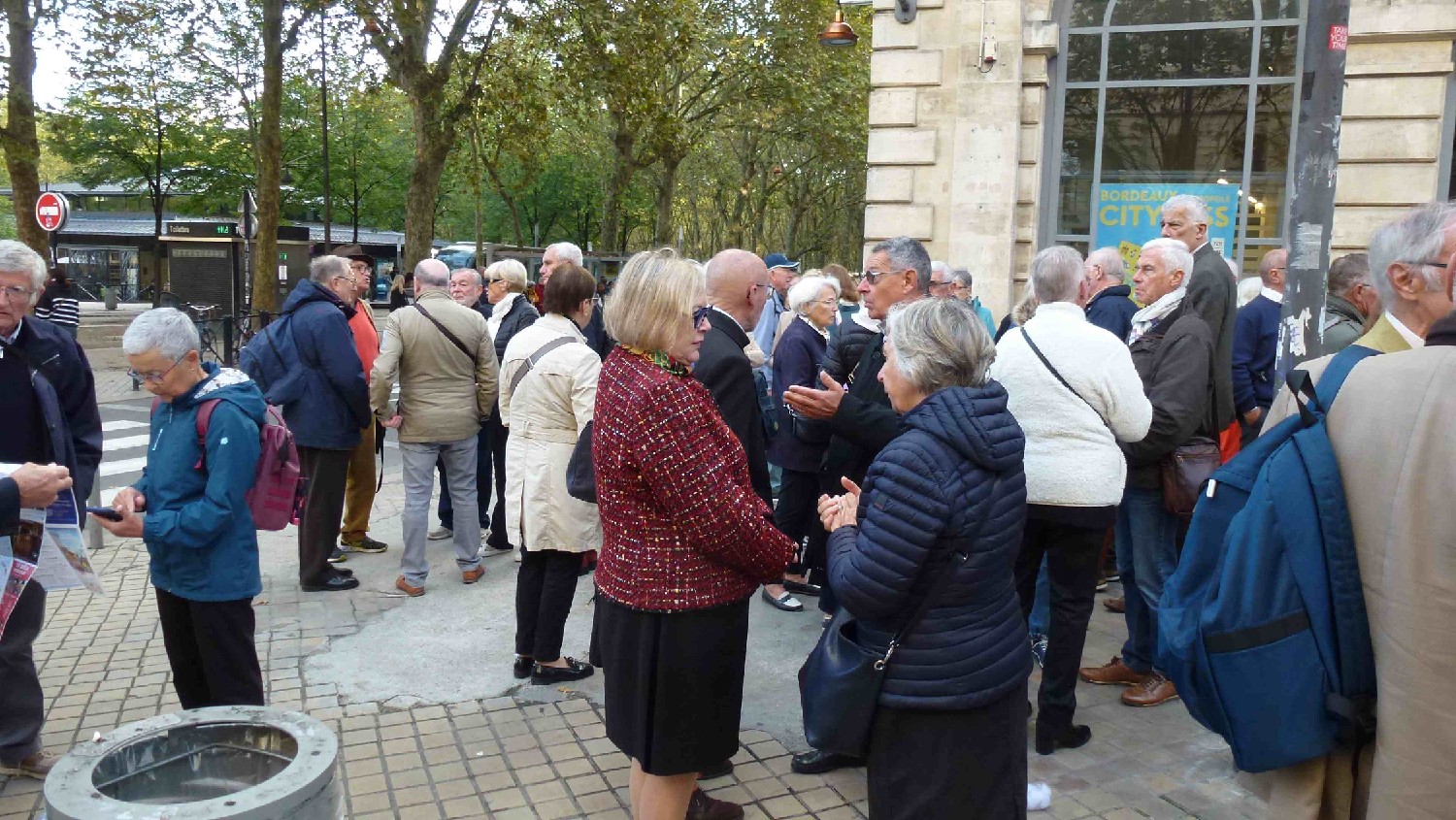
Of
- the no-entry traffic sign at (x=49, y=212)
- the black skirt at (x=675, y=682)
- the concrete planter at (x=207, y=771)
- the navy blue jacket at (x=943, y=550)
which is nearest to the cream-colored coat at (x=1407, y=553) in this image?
the navy blue jacket at (x=943, y=550)

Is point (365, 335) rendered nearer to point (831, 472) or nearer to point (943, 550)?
point (831, 472)

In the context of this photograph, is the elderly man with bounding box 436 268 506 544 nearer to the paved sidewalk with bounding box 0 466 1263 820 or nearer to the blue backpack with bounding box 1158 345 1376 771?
the paved sidewalk with bounding box 0 466 1263 820

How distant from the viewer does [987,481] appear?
2693 millimetres

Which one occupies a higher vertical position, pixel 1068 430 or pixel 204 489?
pixel 1068 430

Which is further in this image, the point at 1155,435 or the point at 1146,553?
the point at 1146,553

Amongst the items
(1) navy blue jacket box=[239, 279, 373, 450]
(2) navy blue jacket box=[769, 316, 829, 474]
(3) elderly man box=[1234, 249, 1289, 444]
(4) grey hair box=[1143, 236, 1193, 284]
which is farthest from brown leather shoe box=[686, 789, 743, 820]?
(3) elderly man box=[1234, 249, 1289, 444]

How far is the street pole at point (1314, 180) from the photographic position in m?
4.28

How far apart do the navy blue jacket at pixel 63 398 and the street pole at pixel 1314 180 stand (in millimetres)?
4963

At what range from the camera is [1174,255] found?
486 cm

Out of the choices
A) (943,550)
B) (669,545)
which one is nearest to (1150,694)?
(943,550)

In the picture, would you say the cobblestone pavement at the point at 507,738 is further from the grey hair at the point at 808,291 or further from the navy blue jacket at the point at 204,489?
the grey hair at the point at 808,291

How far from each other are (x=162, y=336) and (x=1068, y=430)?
126 inches

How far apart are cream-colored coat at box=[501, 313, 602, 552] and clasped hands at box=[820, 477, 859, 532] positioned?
1.99 m

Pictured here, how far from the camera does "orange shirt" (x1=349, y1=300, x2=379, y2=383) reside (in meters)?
7.23
